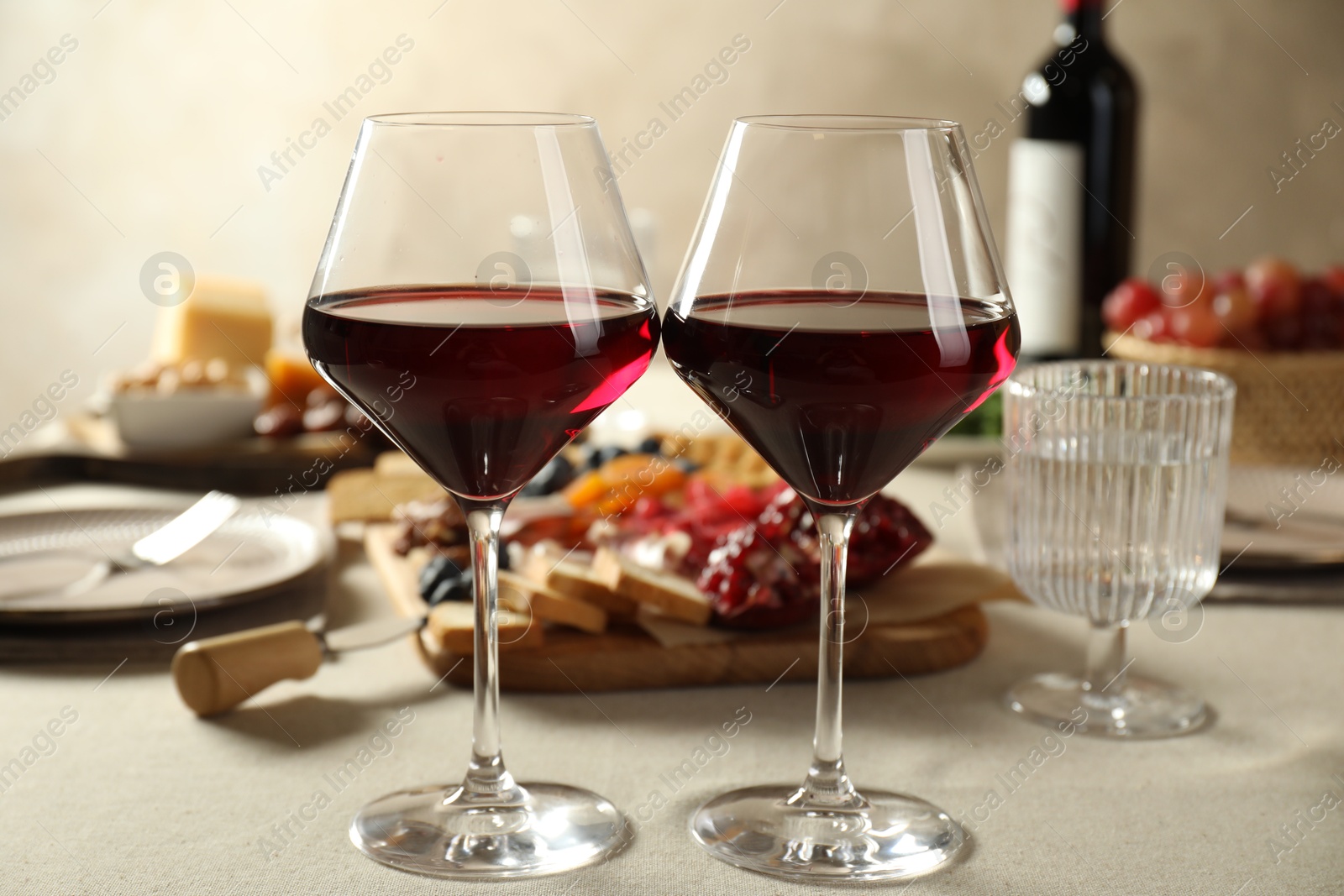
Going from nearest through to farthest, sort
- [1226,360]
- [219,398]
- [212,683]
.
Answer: [212,683]
[1226,360]
[219,398]

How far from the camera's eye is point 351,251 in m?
0.62

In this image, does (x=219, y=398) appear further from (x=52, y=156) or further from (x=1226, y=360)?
(x=52, y=156)

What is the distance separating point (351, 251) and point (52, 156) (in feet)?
9.55

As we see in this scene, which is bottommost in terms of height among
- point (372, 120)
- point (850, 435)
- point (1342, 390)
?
point (1342, 390)

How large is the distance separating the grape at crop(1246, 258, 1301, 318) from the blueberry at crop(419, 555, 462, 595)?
1029 millimetres

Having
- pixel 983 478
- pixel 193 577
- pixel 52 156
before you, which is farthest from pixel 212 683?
pixel 52 156

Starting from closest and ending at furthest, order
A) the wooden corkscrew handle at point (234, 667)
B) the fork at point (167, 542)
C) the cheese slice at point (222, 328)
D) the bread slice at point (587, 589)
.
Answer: the wooden corkscrew handle at point (234, 667) < the bread slice at point (587, 589) < the fork at point (167, 542) < the cheese slice at point (222, 328)

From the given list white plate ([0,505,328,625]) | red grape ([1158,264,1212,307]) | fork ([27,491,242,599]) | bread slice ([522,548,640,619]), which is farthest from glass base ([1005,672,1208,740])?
red grape ([1158,264,1212,307])

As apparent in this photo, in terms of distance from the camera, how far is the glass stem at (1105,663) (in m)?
0.85

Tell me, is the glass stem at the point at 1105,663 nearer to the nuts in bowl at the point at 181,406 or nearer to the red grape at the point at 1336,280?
the red grape at the point at 1336,280

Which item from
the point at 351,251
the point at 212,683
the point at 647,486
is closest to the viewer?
the point at 351,251

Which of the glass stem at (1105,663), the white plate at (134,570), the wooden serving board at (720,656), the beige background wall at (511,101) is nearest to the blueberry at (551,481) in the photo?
the white plate at (134,570)

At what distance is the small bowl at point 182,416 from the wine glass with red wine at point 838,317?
3.41 ft

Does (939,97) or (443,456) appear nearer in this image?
(443,456)
